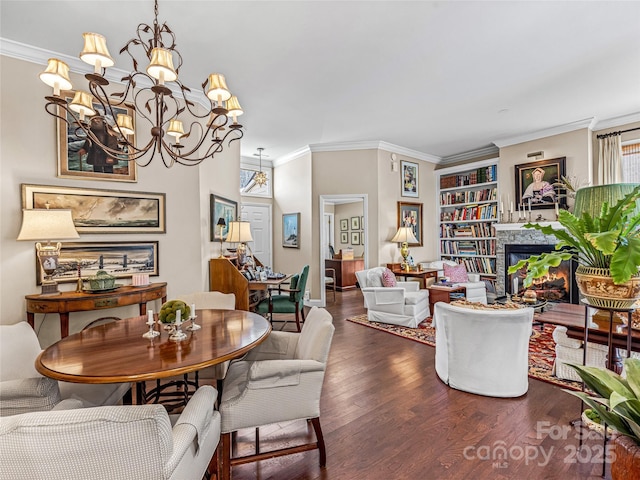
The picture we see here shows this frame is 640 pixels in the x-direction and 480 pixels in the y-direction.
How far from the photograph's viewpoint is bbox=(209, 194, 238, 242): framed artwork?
13.3ft

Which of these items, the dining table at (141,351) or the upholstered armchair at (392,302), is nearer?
the dining table at (141,351)

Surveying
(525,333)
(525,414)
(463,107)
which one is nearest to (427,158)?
(463,107)

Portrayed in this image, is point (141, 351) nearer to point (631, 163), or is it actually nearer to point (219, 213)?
point (219, 213)

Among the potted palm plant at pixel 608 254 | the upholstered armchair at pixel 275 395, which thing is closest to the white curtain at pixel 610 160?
the potted palm plant at pixel 608 254

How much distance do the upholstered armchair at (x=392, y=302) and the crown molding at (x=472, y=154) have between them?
337cm

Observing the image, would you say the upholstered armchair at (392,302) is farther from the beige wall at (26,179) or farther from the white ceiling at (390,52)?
the beige wall at (26,179)

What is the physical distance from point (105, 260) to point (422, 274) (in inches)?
180

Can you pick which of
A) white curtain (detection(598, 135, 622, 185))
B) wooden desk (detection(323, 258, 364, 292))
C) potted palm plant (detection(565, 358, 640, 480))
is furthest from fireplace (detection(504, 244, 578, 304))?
potted palm plant (detection(565, 358, 640, 480))

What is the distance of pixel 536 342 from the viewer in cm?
373

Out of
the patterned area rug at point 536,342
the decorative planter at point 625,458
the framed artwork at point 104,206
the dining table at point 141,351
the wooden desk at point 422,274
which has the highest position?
the framed artwork at point 104,206

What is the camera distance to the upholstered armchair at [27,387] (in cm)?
A: 146

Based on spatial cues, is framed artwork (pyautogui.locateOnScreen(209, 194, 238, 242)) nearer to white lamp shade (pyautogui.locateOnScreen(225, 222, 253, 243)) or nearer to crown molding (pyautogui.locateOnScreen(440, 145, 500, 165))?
white lamp shade (pyautogui.locateOnScreen(225, 222, 253, 243))

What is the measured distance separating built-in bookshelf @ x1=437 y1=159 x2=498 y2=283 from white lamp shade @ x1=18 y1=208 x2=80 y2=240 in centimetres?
641

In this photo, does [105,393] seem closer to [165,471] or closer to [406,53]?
[165,471]
